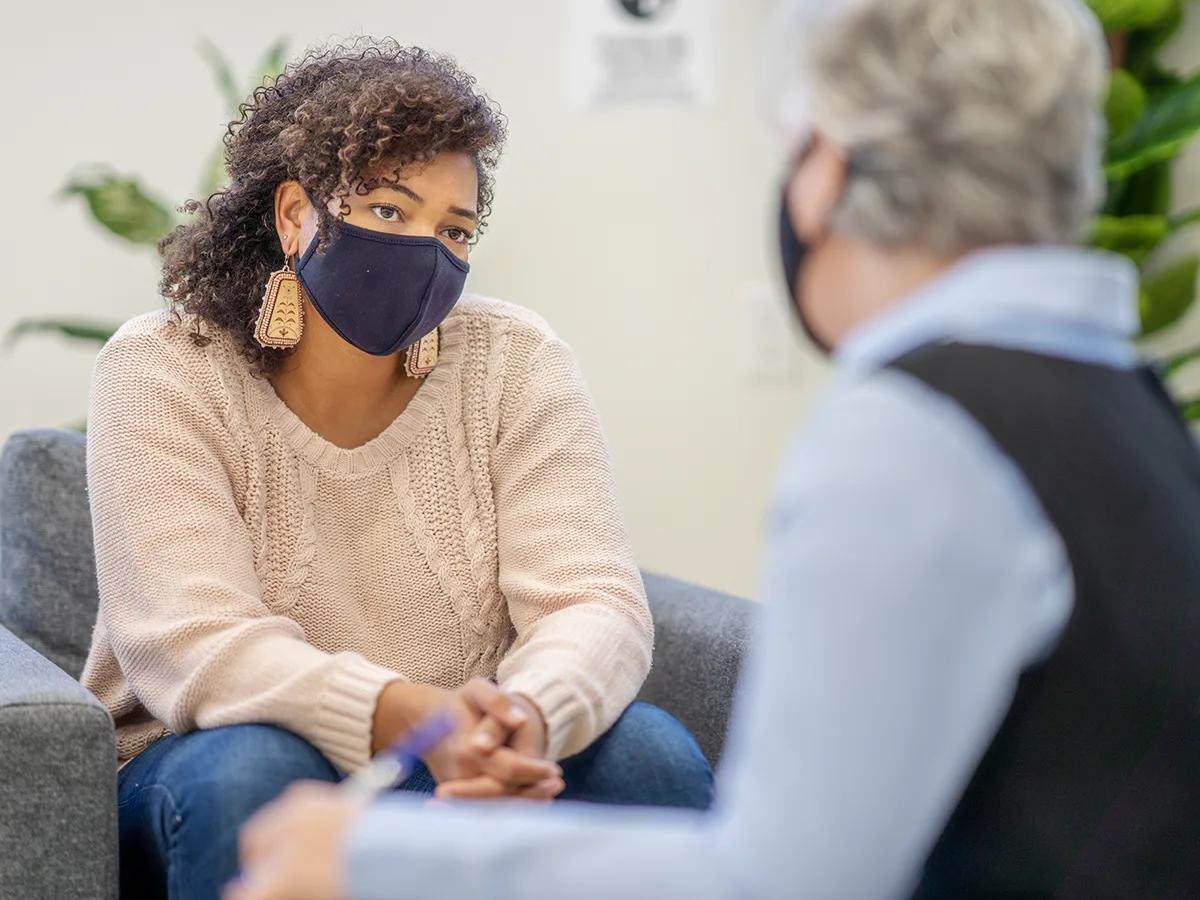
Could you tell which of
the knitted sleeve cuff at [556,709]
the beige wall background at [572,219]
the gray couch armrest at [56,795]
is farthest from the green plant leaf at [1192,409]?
the gray couch armrest at [56,795]

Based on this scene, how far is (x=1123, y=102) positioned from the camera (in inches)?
89.5

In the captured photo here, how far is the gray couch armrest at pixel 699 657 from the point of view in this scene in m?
1.54

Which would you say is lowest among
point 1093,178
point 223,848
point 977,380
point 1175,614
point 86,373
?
point 86,373

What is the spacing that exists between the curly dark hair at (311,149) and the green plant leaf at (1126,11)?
1.23 meters

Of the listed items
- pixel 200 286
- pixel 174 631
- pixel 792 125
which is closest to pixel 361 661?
pixel 174 631

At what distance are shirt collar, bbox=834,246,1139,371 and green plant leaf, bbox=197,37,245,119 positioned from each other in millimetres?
1634

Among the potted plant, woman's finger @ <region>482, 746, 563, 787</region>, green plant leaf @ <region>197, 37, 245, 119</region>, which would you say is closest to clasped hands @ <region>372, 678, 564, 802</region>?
woman's finger @ <region>482, 746, 563, 787</region>

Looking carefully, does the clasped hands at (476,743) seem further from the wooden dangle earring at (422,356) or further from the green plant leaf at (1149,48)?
the green plant leaf at (1149,48)

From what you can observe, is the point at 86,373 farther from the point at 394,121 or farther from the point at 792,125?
the point at 792,125

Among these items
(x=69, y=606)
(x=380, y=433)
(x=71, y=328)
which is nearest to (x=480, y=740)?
(x=380, y=433)

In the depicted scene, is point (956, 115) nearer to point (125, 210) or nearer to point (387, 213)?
point (387, 213)

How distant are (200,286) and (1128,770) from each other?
1032 millimetres

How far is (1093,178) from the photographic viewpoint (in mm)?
815

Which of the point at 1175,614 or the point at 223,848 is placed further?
the point at 223,848
